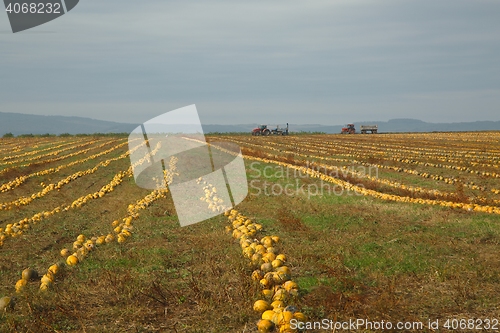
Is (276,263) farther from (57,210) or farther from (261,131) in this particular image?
(261,131)

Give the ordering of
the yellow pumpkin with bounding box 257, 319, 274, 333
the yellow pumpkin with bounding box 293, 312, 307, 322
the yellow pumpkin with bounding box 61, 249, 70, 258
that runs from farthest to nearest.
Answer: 1. the yellow pumpkin with bounding box 61, 249, 70, 258
2. the yellow pumpkin with bounding box 293, 312, 307, 322
3. the yellow pumpkin with bounding box 257, 319, 274, 333

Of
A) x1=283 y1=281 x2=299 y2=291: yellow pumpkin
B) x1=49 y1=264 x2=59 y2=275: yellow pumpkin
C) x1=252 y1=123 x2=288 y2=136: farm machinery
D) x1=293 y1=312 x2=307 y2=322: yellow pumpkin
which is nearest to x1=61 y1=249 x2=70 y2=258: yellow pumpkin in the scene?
x1=49 y1=264 x2=59 y2=275: yellow pumpkin

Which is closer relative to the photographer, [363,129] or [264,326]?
[264,326]

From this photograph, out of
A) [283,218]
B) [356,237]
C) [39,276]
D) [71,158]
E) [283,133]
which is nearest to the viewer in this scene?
[39,276]

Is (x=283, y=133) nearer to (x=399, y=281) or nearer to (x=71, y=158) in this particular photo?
(x=71, y=158)

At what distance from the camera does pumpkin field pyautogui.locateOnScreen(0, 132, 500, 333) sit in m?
6.91

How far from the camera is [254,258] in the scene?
938cm

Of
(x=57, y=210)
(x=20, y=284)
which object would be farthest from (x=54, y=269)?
(x=57, y=210)

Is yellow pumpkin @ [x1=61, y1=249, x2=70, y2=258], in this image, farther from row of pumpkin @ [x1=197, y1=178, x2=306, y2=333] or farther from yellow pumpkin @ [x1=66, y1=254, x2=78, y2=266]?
row of pumpkin @ [x1=197, y1=178, x2=306, y2=333]

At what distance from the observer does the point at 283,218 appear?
13711 millimetres

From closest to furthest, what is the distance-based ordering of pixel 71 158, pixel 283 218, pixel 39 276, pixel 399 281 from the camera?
1. pixel 399 281
2. pixel 39 276
3. pixel 283 218
4. pixel 71 158

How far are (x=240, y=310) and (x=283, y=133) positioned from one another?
69.3m

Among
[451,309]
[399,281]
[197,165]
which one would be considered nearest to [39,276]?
[399,281]

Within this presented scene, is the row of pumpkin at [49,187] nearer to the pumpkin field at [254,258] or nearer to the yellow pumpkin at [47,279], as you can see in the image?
the pumpkin field at [254,258]
